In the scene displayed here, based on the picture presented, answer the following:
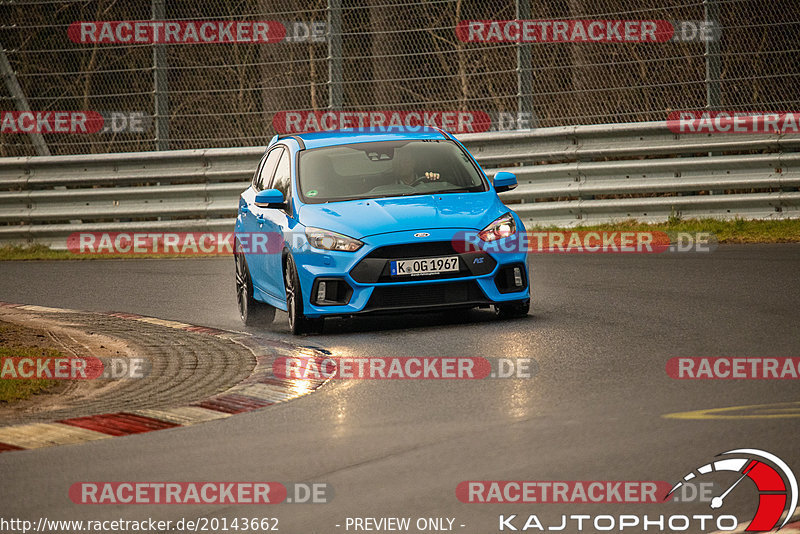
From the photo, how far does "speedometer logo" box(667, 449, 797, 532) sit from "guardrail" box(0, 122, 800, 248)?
10899 millimetres

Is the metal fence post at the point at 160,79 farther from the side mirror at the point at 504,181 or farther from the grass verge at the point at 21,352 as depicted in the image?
the side mirror at the point at 504,181

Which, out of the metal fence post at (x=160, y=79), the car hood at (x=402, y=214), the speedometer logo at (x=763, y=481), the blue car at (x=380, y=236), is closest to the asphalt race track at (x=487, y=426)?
the speedometer logo at (x=763, y=481)

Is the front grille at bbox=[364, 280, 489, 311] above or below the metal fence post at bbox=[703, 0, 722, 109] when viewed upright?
below

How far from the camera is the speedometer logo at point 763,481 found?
5.12 m

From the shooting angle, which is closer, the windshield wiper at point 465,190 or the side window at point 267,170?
the windshield wiper at point 465,190

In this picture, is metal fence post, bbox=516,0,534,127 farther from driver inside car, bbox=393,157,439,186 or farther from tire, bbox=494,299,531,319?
tire, bbox=494,299,531,319

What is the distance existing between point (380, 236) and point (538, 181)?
7488 millimetres

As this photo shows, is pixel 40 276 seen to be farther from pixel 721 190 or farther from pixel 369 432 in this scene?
pixel 369 432

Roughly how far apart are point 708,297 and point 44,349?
5.45m

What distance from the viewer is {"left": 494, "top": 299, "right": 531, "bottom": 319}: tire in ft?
35.3

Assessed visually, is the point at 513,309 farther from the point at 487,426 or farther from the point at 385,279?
the point at 487,426

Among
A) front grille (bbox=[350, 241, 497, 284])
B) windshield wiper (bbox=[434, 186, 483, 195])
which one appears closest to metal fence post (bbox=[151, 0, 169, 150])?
windshield wiper (bbox=[434, 186, 483, 195])

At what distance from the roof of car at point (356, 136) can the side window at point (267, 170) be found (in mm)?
287

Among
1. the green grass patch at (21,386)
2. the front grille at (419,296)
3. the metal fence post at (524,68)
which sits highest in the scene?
the metal fence post at (524,68)
